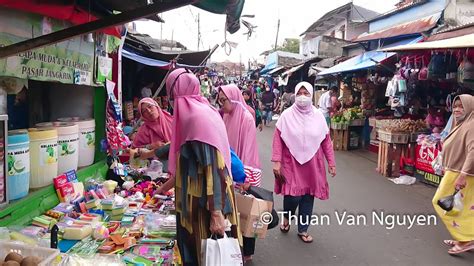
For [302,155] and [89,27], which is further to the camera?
[302,155]

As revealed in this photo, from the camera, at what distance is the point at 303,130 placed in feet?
13.8

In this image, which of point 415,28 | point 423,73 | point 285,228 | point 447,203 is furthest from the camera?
point 415,28

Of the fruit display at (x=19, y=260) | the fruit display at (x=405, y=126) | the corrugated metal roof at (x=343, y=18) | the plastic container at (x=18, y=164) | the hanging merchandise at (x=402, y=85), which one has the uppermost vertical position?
the corrugated metal roof at (x=343, y=18)

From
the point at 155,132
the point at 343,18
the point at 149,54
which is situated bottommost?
the point at 155,132

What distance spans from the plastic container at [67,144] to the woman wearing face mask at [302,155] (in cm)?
203

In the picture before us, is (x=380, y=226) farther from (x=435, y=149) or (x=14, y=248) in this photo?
(x=14, y=248)

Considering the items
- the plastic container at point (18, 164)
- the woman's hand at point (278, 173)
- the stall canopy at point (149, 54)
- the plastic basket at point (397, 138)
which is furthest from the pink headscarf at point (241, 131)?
the plastic basket at point (397, 138)

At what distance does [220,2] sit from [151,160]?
289 centimetres

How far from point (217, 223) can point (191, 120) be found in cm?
68

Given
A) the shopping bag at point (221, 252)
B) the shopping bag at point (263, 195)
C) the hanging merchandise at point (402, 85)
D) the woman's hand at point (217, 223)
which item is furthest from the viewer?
the hanging merchandise at point (402, 85)

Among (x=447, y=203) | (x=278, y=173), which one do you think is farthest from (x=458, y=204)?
(x=278, y=173)

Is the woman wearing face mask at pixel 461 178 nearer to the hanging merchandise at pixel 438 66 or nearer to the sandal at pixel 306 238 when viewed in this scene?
the sandal at pixel 306 238

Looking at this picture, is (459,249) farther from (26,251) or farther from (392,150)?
(26,251)

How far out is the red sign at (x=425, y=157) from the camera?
660 centimetres
